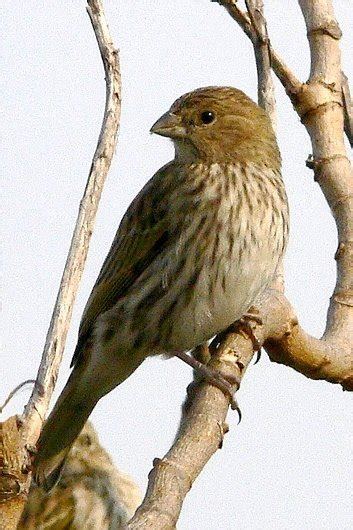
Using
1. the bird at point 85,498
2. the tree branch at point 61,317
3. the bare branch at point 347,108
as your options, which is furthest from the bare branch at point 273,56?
the bird at point 85,498

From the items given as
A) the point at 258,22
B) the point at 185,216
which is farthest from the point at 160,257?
the point at 258,22

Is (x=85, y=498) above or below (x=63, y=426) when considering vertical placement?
above

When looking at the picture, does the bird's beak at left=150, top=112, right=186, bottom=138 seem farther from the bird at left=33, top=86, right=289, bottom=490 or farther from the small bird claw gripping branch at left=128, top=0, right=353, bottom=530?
the small bird claw gripping branch at left=128, top=0, right=353, bottom=530

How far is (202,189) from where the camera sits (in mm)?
5711

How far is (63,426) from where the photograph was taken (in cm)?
585

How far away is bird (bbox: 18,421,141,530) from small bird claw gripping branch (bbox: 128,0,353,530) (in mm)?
1805

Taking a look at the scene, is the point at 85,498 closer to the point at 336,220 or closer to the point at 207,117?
the point at 207,117

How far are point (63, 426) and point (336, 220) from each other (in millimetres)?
1434

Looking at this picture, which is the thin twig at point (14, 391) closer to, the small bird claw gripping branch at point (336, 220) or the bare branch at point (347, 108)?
the small bird claw gripping branch at point (336, 220)

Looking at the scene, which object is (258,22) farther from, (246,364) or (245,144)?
(246,364)

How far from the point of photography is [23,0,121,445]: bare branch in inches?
148

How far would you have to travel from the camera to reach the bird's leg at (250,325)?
5.05 meters

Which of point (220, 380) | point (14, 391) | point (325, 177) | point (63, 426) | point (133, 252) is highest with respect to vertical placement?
point (325, 177)

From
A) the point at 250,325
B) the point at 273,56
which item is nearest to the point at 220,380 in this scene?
the point at 250,325
